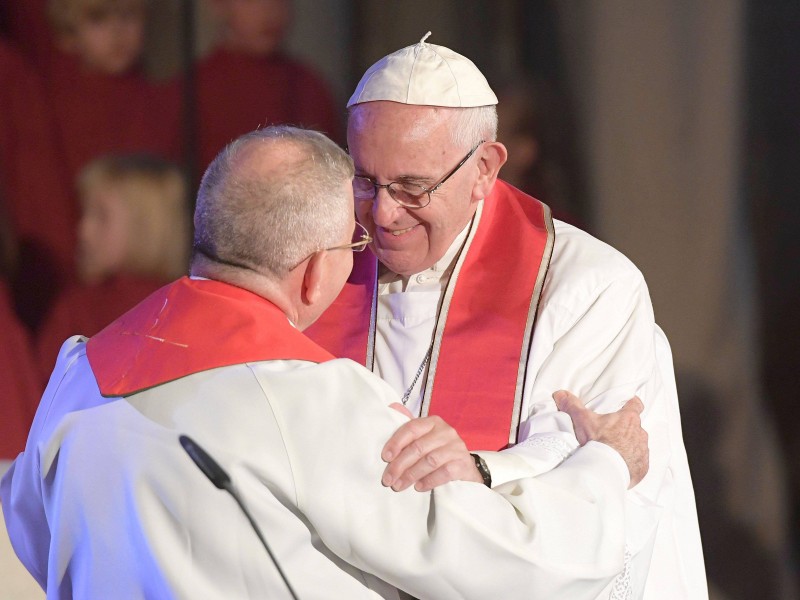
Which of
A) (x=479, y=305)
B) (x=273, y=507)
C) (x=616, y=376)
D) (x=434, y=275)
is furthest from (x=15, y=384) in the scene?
(x=273, y=507)

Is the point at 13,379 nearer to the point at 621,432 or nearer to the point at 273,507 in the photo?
the point at 621,432

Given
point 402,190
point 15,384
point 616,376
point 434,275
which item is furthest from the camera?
point 15,384

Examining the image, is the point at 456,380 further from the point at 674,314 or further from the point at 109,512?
the point at 674,314

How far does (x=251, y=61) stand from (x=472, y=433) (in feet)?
8.95

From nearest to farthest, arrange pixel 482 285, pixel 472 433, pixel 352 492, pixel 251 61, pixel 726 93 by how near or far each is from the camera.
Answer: pixel 352 492
pixel 472 433
pixel 482 285
pixel 726 93
pixel 251 61

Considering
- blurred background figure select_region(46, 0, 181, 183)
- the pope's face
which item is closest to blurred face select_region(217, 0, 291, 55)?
blurred background figure select_region(46, 0, 181, 183)

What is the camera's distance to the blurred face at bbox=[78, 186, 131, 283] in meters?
4.93

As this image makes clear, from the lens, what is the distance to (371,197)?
9.22ft

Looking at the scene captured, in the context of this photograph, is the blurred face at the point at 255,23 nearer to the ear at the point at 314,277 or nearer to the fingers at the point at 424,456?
the ear at the point at 314,277

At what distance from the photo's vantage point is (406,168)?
9.12 ft

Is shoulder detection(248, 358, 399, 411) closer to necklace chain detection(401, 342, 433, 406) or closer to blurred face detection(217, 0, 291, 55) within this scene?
necklace chain detection(401, 342, 433, 406)

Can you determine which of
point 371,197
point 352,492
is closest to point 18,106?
point 371,197

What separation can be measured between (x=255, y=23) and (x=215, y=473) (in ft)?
11.7

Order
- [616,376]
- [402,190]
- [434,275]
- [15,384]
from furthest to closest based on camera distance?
[15,384]
[434,275]
[402,190]
[616,376]
